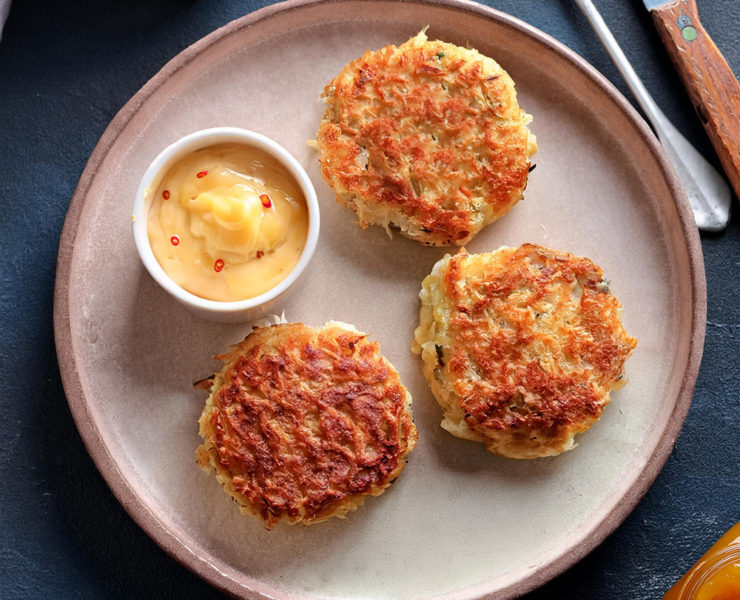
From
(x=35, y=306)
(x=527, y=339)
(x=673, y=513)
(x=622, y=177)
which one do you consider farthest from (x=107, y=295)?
(x=673, y=513)

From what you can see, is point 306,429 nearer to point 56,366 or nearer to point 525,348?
point 525,348

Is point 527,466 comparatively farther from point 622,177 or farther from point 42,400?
point 42,400

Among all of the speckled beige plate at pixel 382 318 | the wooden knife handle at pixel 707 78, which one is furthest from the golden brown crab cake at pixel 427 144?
the wooden knife handle at pixel 707 78

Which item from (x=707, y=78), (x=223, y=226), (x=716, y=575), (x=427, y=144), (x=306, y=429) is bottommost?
(x=716, y=575)

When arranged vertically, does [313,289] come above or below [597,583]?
above

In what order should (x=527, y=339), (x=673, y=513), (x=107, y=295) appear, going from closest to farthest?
(x=527, y=339) → (x=107, y=295) → (x=673, y=513)

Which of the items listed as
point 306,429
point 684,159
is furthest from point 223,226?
point 684,159

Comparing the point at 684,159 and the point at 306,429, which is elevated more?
the point at 684,159
